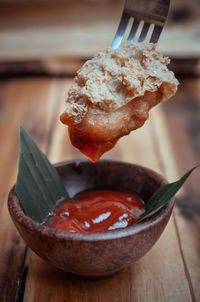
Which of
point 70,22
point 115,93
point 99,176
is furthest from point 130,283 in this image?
point 70,22

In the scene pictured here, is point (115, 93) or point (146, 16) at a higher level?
point (146, 16)

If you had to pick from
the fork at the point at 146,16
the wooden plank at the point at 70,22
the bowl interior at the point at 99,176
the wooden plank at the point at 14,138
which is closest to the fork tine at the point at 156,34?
the fork at the point at 146,16

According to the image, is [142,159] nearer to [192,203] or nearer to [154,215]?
[192,203]

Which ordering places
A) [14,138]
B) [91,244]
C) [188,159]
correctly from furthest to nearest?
[14,138] < [188,159] < [91,244]

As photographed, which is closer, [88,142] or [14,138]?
[88,142]

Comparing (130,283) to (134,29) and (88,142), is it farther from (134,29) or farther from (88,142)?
(134,29)

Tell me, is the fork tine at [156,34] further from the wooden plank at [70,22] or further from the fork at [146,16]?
the wooden plank at [70,22]

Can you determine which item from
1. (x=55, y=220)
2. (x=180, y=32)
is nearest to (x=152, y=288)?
(x=55, y=220)

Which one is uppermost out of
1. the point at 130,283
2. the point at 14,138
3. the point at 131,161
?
the point at 130,283
